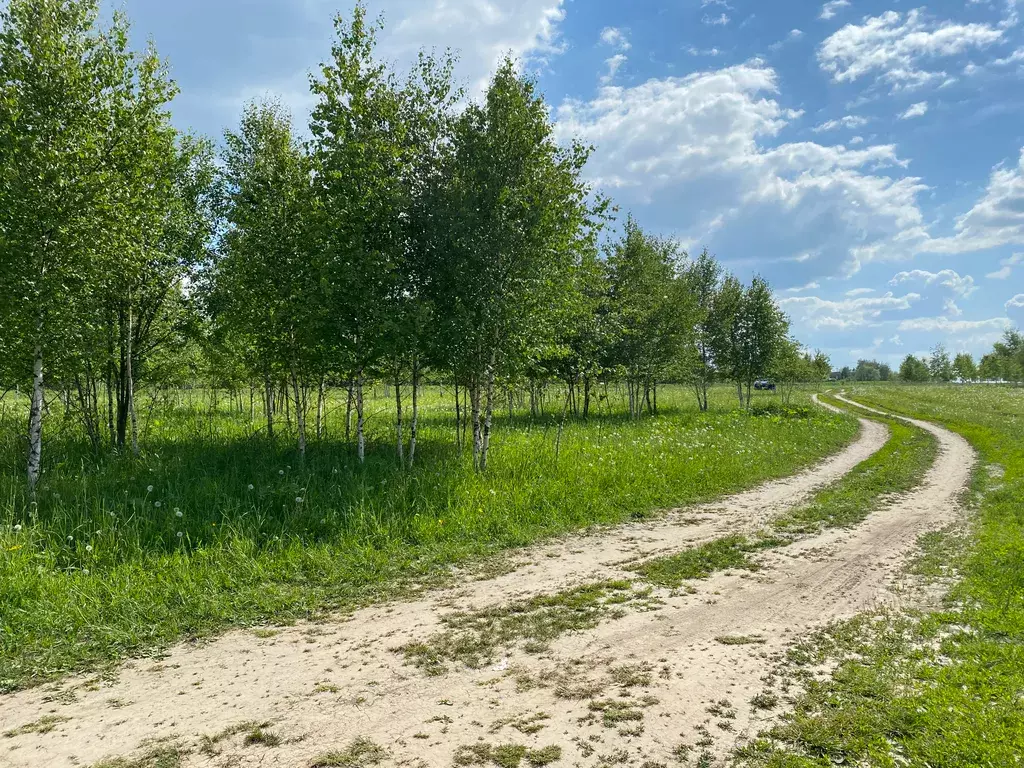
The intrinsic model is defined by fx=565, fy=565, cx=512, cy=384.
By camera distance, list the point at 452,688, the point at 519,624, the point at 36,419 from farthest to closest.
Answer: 1. the point at 36,419
2. the point at 519,624
3. the point at 452,688

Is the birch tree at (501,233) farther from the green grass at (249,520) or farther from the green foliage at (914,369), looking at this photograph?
the green foliage at (914,369)

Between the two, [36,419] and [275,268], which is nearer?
[36,419]

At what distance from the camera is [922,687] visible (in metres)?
4.81

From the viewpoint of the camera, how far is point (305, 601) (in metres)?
7.18

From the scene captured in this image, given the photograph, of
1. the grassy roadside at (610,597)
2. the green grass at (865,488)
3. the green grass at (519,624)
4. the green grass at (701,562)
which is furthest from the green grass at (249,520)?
the green grass at (701,562)

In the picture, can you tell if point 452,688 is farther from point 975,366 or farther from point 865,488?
point 975,366

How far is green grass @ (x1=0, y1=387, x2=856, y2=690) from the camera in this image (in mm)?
6672

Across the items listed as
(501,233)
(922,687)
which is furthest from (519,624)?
(501,233)

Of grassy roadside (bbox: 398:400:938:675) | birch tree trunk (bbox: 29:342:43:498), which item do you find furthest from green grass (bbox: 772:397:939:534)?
birch tree trunk (bbox: 29:342:43:498)

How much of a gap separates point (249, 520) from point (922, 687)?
8.87m

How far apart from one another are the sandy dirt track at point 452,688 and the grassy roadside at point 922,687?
0.38 metres

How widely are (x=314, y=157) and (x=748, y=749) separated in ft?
42.6

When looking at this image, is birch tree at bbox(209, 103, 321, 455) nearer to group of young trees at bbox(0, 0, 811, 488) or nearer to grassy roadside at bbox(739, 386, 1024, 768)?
group of young trees at bbox(0, 0, 811, 488)

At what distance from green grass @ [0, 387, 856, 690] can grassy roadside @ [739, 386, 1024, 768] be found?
496cm
